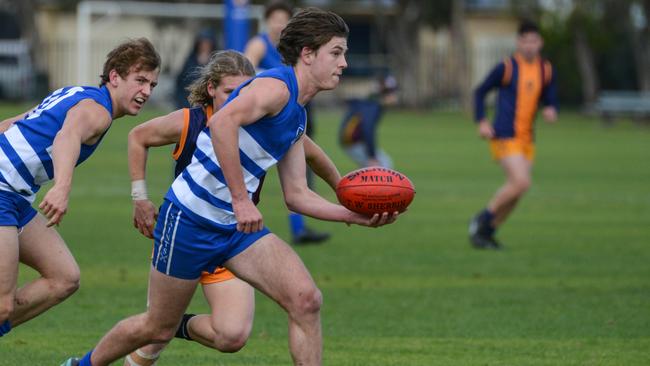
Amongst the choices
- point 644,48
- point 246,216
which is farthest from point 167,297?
point 644,48

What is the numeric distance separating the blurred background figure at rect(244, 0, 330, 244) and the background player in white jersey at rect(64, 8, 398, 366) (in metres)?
5.05

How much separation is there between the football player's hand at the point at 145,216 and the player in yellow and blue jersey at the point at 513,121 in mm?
6902

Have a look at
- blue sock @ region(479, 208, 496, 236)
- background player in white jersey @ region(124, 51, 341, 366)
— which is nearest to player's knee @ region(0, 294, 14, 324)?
background player in white jersey @ region(124, 51, 341, 366)

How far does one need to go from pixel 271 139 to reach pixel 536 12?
46.8 metres

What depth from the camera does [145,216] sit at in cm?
656

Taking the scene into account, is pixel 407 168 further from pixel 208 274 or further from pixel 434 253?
pixel 208 274

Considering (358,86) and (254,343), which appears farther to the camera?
(358,86)

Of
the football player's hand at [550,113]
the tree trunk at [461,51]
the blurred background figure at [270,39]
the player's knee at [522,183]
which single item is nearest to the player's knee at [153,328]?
the blurred background figure at [270,39]

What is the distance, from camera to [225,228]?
6.04m

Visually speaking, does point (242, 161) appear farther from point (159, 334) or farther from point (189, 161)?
point (159, 334)

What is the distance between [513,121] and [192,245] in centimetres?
771

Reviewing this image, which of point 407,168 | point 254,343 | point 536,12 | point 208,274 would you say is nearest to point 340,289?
point 254,343

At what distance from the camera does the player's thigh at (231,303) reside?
637 centimetres

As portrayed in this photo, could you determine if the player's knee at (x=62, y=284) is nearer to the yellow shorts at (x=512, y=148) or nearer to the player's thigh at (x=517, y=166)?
the player's thigh at (x=517, y=166)
